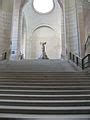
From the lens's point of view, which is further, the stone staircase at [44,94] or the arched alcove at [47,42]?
the arched alcove at [47,42]

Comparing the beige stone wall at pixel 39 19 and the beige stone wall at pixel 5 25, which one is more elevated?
the beige stone wall at pixel 39 19

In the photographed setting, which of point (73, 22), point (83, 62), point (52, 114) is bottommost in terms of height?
point (52, 114)

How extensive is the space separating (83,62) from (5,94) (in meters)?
4.38

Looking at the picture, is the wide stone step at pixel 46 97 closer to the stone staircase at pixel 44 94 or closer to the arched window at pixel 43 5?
the stone staircase at pixel 44 94

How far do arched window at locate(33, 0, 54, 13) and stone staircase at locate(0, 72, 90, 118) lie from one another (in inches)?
801

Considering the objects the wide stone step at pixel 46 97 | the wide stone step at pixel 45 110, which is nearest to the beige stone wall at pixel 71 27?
the wide stone step at pixel 46 97

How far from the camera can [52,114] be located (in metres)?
4.02

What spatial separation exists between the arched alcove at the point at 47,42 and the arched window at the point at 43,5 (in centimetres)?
236

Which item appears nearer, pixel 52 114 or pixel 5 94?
pixel 52 114

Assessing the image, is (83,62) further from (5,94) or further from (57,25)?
(57,25)

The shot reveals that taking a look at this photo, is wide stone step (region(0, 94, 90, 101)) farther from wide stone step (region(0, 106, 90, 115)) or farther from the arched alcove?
the arched alcove

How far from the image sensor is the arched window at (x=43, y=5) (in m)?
26.5

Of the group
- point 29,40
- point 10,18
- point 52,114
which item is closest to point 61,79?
point 52,114

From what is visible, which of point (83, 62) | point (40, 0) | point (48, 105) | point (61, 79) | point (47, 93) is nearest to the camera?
point (48, 105)
